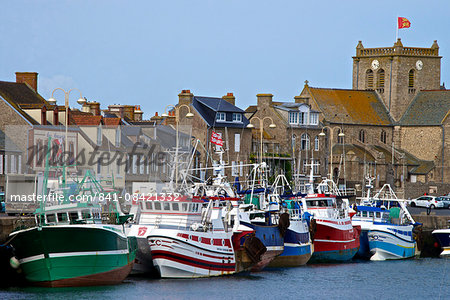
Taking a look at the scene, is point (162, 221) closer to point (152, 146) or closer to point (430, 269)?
point (430, 269)

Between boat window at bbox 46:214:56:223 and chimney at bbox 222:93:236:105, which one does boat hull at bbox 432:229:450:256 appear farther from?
boat window at bbox 46:214:56:223

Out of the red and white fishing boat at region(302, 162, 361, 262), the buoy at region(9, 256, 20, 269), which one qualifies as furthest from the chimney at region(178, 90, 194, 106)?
the buoy at region(9, 256, 20, 269)

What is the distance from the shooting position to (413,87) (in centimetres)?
10675

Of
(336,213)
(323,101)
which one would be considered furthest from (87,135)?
(323,101)

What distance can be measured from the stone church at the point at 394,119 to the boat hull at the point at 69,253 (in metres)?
56.2

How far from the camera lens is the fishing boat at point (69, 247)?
1396 inches

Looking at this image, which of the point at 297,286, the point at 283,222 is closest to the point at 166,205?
the point at 297,286

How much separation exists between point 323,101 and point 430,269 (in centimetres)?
4799

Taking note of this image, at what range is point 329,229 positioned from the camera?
167 ft

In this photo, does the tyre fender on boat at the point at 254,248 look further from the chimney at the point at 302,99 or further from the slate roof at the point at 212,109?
the chimney at the point at 302,99

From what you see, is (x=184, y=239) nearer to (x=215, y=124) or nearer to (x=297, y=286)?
(x=297, y=286)

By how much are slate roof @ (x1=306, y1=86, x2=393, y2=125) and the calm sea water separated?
153 ft

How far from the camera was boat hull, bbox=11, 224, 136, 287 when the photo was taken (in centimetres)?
3544

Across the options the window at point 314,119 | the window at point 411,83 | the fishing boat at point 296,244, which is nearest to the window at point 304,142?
the window at point 314,119
